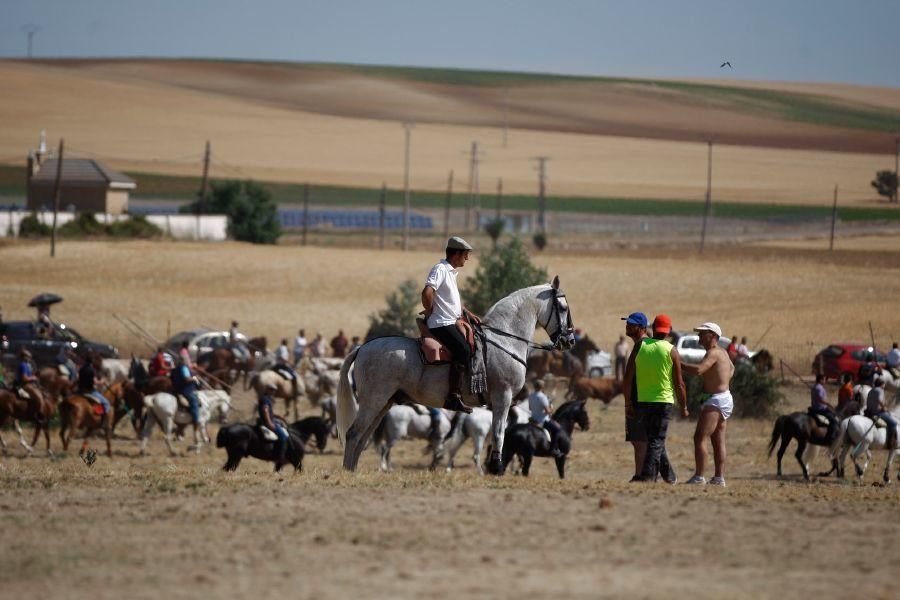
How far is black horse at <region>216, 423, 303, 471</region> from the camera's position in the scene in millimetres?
19688

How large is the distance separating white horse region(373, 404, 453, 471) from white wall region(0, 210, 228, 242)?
53.0m

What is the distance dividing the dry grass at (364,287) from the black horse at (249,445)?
23.6 metres

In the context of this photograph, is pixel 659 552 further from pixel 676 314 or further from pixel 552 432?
pixel 676 314

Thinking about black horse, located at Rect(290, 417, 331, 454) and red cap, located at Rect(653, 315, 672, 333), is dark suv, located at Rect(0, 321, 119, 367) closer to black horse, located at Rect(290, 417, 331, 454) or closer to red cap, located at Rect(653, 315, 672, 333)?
black horse, located at Rect(290, 417, 331, 454)

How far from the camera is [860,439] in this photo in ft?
73.8

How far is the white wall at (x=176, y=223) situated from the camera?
240 ft

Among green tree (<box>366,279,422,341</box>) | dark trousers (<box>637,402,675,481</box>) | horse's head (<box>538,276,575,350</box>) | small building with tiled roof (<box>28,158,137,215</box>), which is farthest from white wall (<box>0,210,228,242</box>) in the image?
dark trousers (<box>637,402,675,481</box>)

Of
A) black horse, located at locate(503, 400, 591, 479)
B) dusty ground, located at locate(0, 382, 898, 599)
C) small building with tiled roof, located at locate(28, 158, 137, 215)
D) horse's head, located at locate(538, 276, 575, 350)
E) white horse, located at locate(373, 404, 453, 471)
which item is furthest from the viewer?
small building with tiled roof, located at locate(28, 158, 137, 215)

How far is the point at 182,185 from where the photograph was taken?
108m

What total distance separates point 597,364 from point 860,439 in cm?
1736

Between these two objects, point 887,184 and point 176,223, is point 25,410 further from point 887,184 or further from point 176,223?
point 887,184

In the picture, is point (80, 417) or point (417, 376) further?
point (80, 417)

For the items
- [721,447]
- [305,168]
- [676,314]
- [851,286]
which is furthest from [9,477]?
[305,168]

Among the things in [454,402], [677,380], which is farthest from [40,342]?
[677,380]
